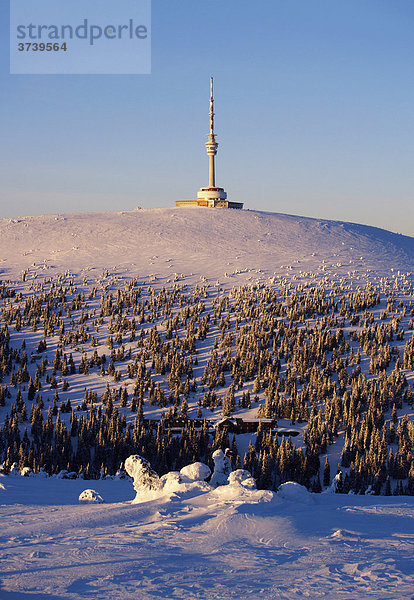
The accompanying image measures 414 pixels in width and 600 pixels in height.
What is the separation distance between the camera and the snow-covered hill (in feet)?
389

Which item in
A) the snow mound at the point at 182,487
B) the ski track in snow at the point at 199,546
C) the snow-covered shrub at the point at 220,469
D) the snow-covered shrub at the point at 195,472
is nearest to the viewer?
the ski track in snow at the point at 199,546

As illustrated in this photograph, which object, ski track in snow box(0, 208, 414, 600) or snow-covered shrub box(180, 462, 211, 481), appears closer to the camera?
ski track in snow box(0, 208, 414, 600)

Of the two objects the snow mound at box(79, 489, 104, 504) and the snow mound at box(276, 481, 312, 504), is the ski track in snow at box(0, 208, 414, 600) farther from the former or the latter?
the snow mound at box(79, 489, 104, 504)

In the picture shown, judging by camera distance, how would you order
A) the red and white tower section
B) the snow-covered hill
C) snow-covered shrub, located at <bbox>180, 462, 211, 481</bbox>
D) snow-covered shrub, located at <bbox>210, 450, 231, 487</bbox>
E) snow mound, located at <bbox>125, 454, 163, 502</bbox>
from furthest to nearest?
the red and white tower section
the snow-covered hill
snow-covered shrub, located at <bbox>210, 450, 231, 487</bbox>
snow-covered shrub, located at <bbox>180, 462, 211, 481</bbox>
snow mound, located at <bbox>125, 454, 163, 502</bbox>

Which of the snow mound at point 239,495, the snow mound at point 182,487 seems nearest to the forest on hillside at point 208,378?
the snow mound at point 182,487

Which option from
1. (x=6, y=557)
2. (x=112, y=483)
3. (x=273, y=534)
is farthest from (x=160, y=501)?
(x=112, y=483)

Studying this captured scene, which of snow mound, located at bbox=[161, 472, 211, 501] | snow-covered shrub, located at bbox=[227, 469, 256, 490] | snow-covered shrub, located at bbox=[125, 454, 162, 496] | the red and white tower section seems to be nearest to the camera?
snow mound, located at bbox=[161, 472, 211, 501]

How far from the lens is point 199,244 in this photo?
133750mm

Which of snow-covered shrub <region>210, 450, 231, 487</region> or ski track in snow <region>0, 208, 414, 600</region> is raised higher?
ski track in snow <region>0, 208, 414, 600</region>

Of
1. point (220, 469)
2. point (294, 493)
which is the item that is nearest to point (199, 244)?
point (220, 469)

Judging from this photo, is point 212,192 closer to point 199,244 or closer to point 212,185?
point 212,185

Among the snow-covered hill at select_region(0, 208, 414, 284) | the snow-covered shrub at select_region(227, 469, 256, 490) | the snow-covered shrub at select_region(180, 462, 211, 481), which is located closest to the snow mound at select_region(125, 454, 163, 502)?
the snow-covered shrub at select_region(180, 462, 211, 481)

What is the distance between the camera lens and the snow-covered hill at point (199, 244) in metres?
119

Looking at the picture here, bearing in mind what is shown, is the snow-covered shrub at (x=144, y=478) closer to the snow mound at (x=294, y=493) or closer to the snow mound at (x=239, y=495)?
the snow mound at (x=239, y=495)
